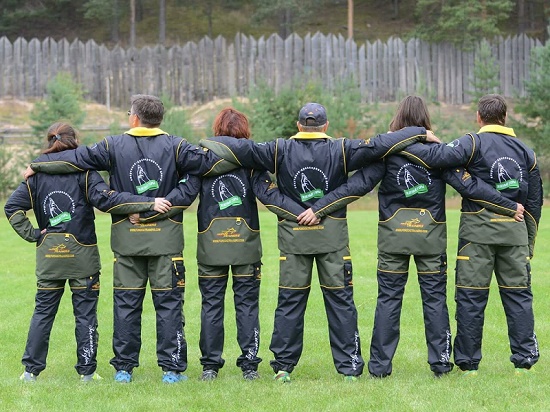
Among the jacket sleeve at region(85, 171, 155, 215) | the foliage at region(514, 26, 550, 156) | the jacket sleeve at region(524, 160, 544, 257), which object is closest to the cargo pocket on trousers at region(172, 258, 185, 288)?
the jacket sleeve at region(85, 171, 155, 215)

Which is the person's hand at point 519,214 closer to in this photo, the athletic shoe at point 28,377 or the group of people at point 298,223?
the group of people at point 298,223

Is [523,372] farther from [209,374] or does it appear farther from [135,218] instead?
[135,218]

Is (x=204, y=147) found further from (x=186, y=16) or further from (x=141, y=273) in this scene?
(x=186, y=16)

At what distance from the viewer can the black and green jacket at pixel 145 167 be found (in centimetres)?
684

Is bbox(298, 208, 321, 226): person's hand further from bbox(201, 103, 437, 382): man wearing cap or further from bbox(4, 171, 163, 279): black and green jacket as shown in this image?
bbox(4, 171, 163, 279): black and green jacket

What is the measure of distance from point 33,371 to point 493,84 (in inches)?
1018

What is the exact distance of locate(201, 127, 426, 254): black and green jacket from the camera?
6.83 meters

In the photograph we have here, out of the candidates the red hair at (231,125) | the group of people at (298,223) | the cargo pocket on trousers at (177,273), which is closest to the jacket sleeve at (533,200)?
the group of people at (298,223)

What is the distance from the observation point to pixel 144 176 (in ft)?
22.6

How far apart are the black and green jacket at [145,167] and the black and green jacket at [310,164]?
0.23 m

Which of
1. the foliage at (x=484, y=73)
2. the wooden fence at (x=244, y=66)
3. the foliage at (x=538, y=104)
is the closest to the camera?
the foliage at (x=538, y=104)

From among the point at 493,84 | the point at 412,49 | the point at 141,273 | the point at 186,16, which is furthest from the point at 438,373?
the point at 186,16

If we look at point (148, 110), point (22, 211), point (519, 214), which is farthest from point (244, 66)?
point (519, 214)

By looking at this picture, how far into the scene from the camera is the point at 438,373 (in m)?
6.93
